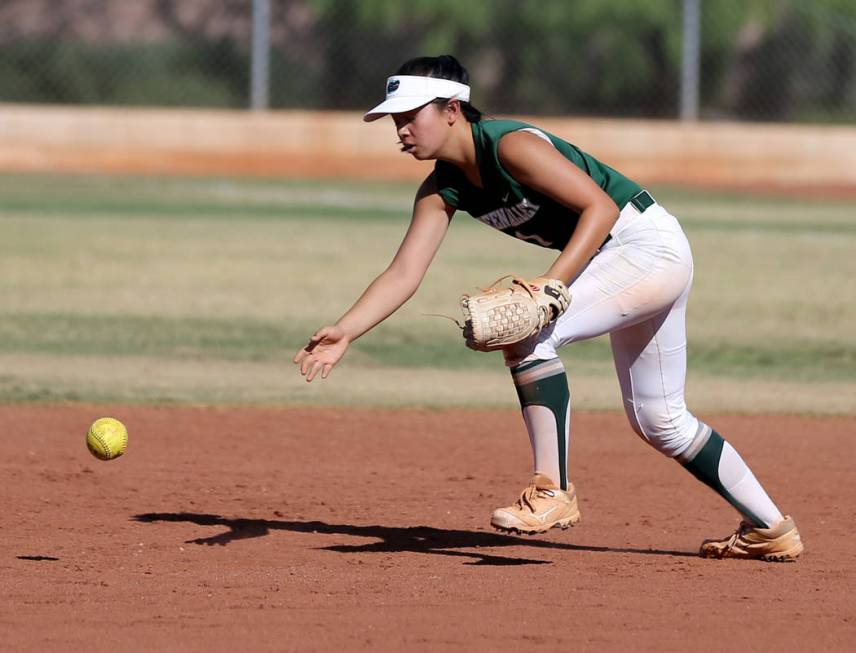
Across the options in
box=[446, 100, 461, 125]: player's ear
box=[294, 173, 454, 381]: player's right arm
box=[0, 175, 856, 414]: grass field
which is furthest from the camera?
box=[0, 175, 856, 414]: grass field

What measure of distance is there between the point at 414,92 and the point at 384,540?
1702 millimetres

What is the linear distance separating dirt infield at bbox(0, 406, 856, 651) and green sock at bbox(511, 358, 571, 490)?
375mm

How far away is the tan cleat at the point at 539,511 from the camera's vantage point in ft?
16.1

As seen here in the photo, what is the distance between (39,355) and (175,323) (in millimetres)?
1395

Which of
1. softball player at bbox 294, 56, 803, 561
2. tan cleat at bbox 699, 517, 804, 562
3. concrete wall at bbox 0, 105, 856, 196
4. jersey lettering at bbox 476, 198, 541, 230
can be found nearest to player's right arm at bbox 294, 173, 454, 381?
softball player at bbox 294, 56, 803, 561

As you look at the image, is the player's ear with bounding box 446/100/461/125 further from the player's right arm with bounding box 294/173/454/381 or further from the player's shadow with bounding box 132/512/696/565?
the player's shadow with bounding box 132/512/696/565

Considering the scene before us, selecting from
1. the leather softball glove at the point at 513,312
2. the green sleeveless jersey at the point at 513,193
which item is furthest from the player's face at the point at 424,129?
the leather softball glove at the point at 513,312

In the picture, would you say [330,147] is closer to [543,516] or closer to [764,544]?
[764,544]

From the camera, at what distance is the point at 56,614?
4453 mm

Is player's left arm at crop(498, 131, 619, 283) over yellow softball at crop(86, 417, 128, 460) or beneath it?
over

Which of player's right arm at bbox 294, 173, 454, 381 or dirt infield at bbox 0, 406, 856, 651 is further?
player's right arm at bbox 294, 173, 454, 381

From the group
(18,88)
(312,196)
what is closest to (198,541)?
(312,196)

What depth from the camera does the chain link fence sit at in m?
23.1

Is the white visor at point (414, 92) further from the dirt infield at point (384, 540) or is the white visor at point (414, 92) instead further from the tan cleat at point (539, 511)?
the dirt infield at point (384, 540)
